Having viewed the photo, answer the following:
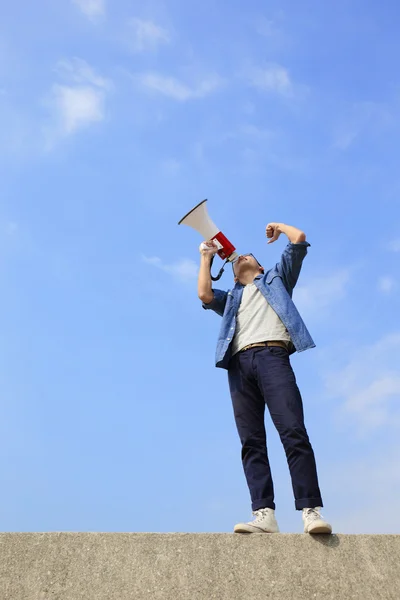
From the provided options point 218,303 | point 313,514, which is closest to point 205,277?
point 218,303

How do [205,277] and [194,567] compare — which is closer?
[194,567]

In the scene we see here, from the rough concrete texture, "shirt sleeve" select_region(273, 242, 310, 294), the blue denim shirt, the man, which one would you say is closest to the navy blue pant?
the man

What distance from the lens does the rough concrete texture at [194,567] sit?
3691 millimetres

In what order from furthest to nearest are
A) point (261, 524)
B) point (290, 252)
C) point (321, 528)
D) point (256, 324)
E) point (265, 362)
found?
point (290, 252) → point (256, 324) → point (265, 362) → point (261, 524) → point (321, 528)

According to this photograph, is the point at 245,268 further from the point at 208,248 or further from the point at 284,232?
the point at 284,232

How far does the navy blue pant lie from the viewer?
420cm

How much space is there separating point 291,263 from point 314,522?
1938 millimetres

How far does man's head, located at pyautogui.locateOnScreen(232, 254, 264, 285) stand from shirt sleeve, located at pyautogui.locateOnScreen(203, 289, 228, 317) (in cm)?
21

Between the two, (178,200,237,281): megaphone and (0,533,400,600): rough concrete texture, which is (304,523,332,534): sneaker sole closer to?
(0,533,400,600): rough concrete texture

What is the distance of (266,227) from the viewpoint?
17.0ft

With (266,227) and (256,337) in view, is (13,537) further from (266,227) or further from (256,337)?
(266,227)

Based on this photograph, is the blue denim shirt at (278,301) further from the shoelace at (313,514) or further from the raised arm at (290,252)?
the shoelace at (313,514)

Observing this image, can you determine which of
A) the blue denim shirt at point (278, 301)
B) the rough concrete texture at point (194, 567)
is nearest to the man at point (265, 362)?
the blue denim shirt at point (278, 301)

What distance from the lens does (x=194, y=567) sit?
3.78 m
